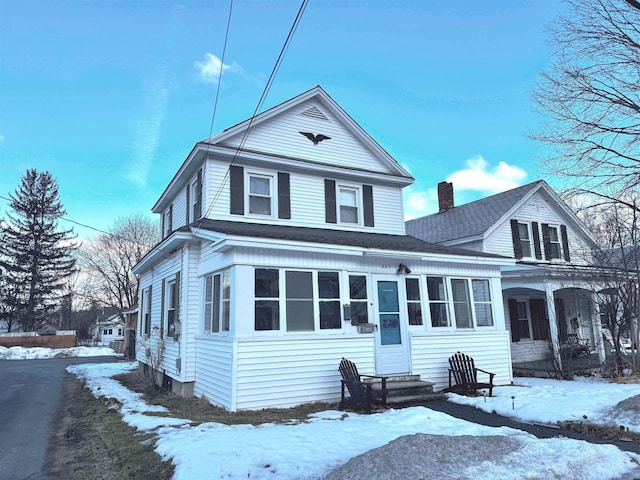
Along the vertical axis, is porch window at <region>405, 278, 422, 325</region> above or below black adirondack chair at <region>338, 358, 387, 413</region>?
above

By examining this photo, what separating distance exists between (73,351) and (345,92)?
1089 inches

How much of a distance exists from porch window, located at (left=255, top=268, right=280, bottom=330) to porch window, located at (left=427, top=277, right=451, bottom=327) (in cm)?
416

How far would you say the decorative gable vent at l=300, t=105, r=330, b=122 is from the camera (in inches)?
542

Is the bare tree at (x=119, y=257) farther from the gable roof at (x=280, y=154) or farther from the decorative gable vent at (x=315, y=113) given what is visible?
the decorative gable vent at (x=315, y=113)

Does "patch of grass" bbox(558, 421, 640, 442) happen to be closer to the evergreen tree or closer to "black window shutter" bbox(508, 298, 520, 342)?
"black window shutter" bbox(508, 298, 520, 342)

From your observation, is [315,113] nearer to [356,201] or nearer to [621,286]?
[356,201]

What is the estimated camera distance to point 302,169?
42.3 feet

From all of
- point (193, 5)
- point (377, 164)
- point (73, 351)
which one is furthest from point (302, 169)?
point (73, 351)

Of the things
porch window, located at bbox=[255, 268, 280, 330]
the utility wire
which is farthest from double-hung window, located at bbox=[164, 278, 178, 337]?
porch window, located at bbox=[255, 268, 280, 330]

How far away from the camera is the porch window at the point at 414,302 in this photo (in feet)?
34.9

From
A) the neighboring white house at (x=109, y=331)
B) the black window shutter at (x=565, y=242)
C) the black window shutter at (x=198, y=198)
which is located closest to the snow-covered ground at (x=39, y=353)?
the black window shutter at (x=198, y=198)

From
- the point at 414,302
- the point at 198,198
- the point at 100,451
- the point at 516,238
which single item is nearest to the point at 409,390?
the point at 414,302

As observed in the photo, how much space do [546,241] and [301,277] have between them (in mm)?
14102

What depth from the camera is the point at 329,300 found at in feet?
31.2
